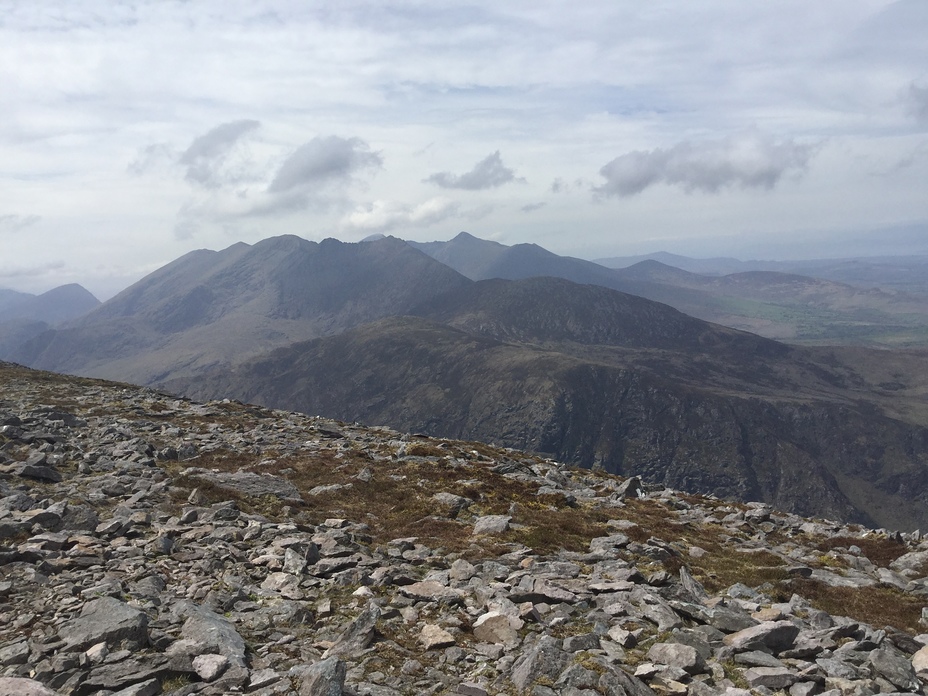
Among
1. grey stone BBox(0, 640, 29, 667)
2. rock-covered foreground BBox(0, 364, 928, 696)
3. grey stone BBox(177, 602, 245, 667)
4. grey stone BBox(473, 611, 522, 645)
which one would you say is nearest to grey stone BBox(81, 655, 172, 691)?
rock-covered foreground BBox(0, 364, 928, 696)

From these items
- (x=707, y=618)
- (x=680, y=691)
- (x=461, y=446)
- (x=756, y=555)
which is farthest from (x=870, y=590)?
(x=461, y=446)

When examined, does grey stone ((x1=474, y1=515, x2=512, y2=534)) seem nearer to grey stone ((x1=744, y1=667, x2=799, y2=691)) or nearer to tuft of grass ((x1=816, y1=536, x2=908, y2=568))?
grey stone ((x1=744, y1=667, x2=799, y2=691))

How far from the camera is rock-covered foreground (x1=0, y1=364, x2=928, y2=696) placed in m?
12.3

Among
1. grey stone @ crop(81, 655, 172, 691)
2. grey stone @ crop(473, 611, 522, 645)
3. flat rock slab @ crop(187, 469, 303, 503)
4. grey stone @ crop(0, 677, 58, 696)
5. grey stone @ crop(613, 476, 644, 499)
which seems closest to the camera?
grey stone @ crop(0, 677, 58, 696)

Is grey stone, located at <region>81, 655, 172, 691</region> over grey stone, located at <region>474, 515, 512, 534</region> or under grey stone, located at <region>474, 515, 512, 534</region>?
over

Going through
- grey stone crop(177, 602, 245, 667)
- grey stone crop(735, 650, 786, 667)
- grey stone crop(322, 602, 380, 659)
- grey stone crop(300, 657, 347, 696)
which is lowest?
grey stone crop(735, 650, 786, 667)

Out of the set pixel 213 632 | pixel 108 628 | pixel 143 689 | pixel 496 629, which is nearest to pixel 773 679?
pixel 496 629

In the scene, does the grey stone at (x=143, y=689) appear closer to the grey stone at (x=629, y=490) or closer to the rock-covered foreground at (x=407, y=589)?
the rock-covered foreground at (x=407, y=589)

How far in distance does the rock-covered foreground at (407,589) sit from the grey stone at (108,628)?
0.16 ft

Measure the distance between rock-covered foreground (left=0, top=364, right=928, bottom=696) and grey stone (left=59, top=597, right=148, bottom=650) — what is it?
5cm

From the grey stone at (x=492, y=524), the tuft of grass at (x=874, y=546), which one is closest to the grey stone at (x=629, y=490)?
the tuft of grass at (x=874, y=546)

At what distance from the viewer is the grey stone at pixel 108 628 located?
12.7 m

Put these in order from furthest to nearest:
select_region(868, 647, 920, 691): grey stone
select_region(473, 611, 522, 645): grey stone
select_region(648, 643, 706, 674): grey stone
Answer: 1. select_region(473, 611, 522, 645): grey stone
2. select_region(648, 643, 706, 674): grey stone
3. select_region(868, 647, 920, 691): grey stone

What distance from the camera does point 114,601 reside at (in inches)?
558
